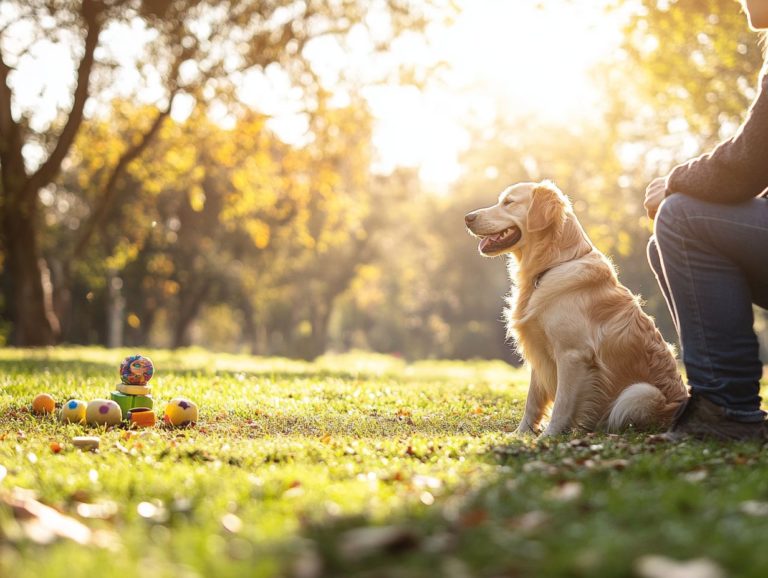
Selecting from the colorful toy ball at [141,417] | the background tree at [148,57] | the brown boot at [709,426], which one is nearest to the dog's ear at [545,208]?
the brown boot at [709,426]

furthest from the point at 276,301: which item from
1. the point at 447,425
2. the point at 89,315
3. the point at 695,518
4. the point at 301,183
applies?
the point at 695,518

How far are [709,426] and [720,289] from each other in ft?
2.47

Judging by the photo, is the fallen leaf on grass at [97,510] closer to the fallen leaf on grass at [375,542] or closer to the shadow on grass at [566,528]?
the shadow on grass at [566,528]

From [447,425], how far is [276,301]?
51.6 metres

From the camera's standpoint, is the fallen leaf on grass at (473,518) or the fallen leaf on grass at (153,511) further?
the fallen leaf on grass at (153,511)

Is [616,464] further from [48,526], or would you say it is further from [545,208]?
[545,208]

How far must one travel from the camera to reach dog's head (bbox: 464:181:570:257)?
6.35m

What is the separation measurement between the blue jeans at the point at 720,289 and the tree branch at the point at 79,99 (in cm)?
1481

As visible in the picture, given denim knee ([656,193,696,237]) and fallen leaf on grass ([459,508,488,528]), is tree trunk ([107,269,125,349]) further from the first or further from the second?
fallen leaf on grass ([459,508,488,528])

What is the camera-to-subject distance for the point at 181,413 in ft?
20.0

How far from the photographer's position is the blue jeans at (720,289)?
455 centimetres

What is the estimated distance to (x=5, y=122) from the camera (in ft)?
57.9

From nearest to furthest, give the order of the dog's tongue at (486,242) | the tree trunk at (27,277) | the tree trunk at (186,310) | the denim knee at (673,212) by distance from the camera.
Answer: the denim knee at (673,212)
the dog's tongue at (486,242)
the tree trunk at (27,277)
the tree trunk at (186,310)

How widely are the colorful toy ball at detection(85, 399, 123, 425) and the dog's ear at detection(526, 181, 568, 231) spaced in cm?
324
